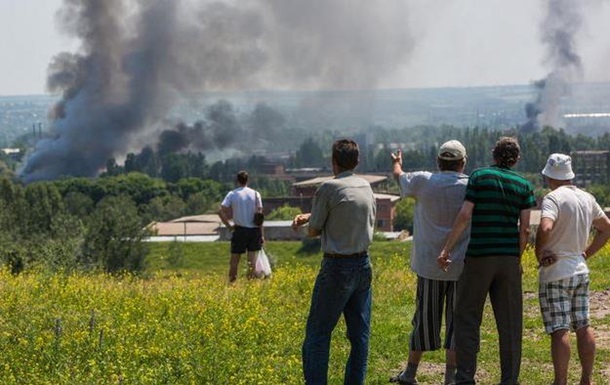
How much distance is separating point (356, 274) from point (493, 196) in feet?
3.64

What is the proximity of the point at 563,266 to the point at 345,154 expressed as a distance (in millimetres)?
1796

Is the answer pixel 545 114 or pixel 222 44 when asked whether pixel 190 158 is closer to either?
pixel 222 44

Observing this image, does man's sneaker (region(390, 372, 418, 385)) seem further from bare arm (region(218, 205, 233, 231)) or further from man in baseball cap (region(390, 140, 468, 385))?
bare arm (region(218, 205, 233, 231))

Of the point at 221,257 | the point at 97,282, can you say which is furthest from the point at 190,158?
the point at 97,282

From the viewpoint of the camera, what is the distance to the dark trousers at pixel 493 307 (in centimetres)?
788

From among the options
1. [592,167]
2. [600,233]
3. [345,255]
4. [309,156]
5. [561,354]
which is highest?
[600,233]

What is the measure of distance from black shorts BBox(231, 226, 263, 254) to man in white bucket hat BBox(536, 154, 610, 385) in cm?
717

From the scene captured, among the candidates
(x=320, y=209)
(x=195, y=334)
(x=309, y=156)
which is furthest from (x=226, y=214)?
(x=309, y=156)

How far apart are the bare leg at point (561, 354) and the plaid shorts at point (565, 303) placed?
0.06 metres

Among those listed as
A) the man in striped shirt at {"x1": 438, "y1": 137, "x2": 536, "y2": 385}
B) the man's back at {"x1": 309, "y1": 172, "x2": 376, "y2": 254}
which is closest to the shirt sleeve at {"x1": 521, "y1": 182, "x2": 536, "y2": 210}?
the man in striped shirt at {"x1": 438, "y1": 137, "x2": 536, "y2": 385}

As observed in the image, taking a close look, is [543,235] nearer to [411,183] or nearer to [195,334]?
[411,183]

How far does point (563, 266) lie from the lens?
26.6ft

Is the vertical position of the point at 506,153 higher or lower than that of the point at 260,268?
higher

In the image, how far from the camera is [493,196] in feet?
25.7
